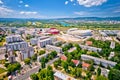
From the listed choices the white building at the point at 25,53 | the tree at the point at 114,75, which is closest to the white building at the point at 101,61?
the tree at the point at 114,75

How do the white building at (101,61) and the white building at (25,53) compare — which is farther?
the white building at (25,53)

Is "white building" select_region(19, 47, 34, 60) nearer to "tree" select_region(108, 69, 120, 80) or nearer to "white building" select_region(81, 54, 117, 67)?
"white building" select_region(81, 54, 117, 67)

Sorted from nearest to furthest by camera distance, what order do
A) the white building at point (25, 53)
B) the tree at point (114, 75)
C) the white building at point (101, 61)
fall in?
the tree at point (114, 75) → the white building at point (101, 61) → the white building at point (25, 53)

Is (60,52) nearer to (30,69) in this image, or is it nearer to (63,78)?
(30,69)

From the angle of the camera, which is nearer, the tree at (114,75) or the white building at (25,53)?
→ the tree at (114,75)

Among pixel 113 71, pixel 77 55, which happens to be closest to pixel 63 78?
pixel 113 71

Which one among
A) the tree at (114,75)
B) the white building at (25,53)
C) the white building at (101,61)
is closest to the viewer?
the tree at (114,75)

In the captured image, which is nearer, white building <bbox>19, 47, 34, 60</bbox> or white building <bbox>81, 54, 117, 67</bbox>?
white building <bbox>81, 54, 117, 67</bbox>

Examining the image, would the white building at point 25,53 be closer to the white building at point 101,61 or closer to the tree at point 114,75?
the white building at point 101,61

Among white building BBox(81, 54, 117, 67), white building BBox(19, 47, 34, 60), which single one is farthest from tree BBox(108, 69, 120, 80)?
white building BBox(19, 47, 34, 60)

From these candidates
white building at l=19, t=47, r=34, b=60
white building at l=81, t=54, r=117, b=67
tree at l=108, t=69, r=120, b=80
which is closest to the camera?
tree at l=108, t=69, r=120, b=80

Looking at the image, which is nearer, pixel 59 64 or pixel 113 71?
pixel 113 71
